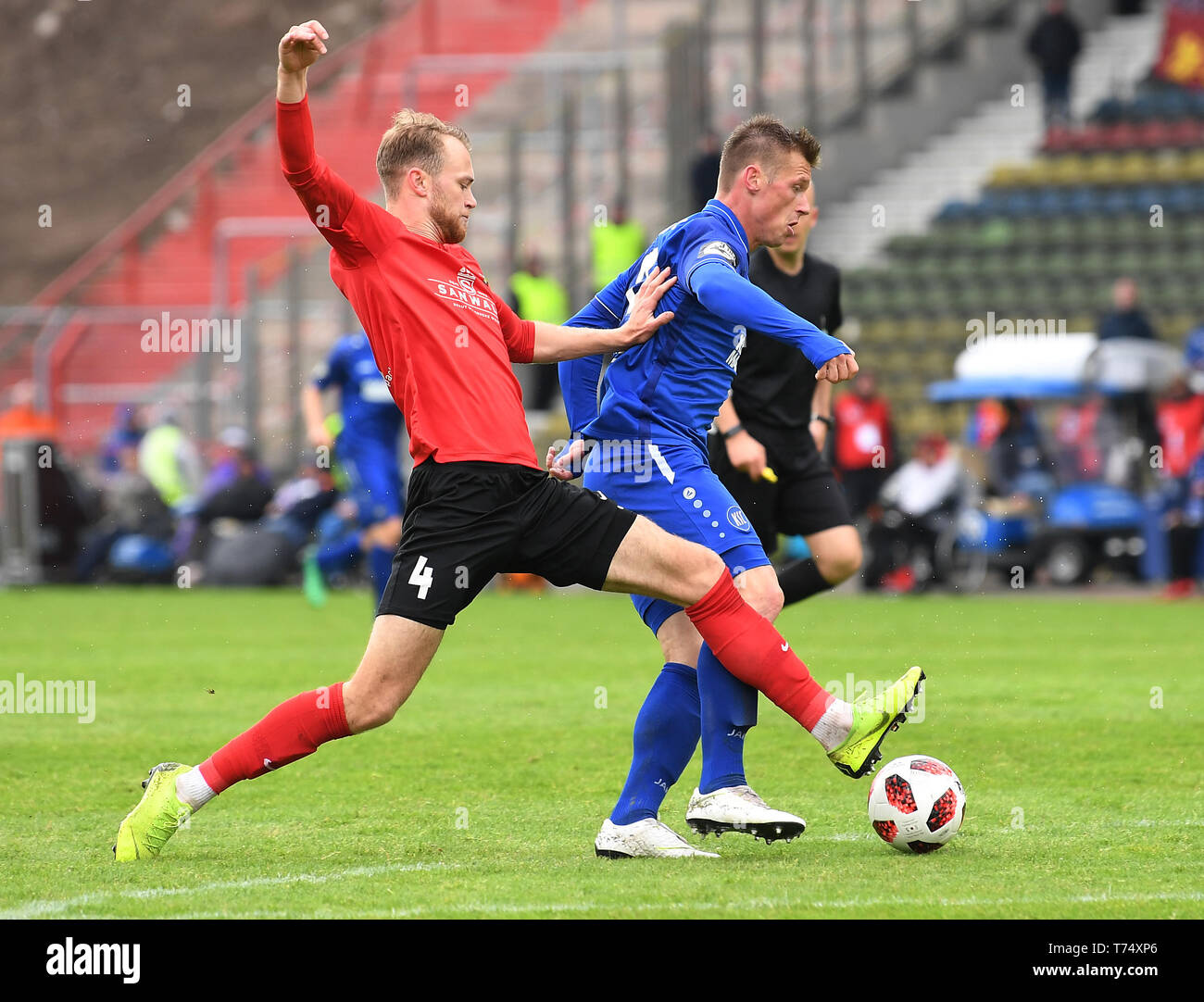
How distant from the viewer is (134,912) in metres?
4.68

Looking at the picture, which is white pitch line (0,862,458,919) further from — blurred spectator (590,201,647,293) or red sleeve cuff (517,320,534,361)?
blurred spectator (590,201,647,293)

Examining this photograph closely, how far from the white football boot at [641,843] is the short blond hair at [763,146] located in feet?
6.34

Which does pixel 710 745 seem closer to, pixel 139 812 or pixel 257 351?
pixel 139 812

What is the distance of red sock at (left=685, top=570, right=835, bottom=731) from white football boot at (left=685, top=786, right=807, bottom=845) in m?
0.35

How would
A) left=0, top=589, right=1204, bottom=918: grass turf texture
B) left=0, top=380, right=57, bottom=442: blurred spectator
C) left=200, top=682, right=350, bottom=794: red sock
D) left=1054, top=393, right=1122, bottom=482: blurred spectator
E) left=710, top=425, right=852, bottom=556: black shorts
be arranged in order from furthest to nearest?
left=0, top=380, right=57, bottom=442: blurred spectator < left=1054, top=393, right=1122, bottom=482: blurred spectator < left=710, top=425, right=852, bottom=556: black shorts < left=200, top=682, right=350, bottom=794: red sock < left=0, top=589, right=1204, bottom=918: grass turf texture

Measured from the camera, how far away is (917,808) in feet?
17.9

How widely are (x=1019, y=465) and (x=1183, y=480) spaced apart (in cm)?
184

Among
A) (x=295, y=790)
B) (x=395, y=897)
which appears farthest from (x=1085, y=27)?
(x=395, y=897)

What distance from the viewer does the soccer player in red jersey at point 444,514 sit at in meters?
5.29

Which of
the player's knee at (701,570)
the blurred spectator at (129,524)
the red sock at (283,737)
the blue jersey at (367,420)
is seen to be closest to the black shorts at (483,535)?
the player's knee at (701,570)

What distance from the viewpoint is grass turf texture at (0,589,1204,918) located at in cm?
487

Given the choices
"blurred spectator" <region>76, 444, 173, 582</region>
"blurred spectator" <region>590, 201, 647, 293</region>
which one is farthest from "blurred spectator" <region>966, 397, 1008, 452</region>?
"blurred spectator" <region>76, 444, 173, 582</region>

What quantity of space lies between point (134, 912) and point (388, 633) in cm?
103
